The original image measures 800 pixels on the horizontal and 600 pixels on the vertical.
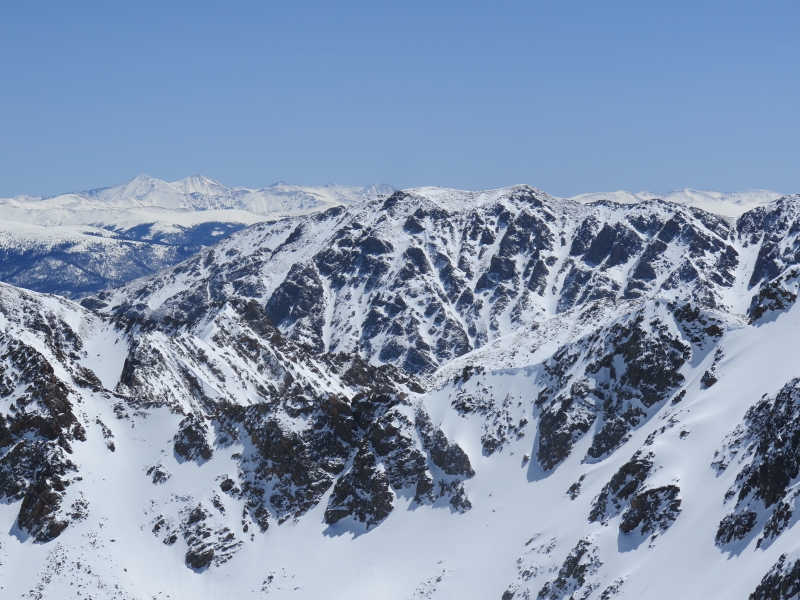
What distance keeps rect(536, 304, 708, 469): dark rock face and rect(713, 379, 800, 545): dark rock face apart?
29435mm

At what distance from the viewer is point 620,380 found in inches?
5453

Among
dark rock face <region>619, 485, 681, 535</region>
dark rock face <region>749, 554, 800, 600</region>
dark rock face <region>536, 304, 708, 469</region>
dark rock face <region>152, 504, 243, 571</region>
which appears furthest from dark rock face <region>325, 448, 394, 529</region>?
dark rock face <region>749, 554, 800, 600</region>

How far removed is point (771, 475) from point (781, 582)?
21184 mm

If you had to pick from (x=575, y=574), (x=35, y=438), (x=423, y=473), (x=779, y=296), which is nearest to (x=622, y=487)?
(x=575, y=574)

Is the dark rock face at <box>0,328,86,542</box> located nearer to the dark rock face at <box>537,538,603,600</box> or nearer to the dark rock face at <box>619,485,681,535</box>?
the dark rock face at <box>537,538,603,600</box>

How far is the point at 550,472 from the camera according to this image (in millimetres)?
135625

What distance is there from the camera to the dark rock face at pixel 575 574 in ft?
349

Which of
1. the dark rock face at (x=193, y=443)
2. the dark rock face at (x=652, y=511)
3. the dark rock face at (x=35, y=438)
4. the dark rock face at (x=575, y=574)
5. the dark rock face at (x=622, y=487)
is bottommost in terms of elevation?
the dark rock face at (x=575, y=574)

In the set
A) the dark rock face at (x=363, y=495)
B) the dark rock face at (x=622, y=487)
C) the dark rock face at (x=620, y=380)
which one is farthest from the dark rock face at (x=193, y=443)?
the dark rock face at (x=622, y=487)

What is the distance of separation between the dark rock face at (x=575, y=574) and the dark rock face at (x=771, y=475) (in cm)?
1793

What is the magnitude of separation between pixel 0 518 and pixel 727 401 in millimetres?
107508

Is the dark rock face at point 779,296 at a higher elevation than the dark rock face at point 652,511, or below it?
higher

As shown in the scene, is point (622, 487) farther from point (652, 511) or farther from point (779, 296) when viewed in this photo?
point (779, 296)

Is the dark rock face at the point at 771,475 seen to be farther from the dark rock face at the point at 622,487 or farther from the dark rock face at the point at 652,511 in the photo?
the dark rock face at the point at 622,487
